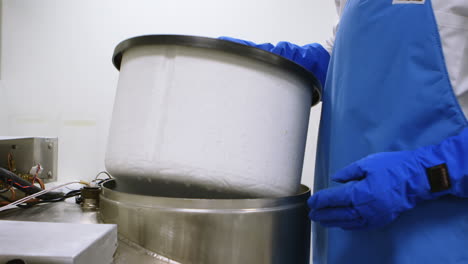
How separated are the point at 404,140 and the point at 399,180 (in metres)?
0.08

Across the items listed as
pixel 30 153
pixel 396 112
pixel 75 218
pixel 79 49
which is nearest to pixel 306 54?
pixel 396 112

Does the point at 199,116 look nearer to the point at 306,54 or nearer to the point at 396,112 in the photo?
the point at 396,112

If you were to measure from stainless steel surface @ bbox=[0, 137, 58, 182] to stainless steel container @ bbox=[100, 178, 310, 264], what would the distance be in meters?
0.48

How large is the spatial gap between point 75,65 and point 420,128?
5.19ft

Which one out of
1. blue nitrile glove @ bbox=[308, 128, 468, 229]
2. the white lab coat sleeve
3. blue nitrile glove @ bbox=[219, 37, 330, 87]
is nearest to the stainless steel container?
blue nitrile glove @ bbox=[308, 128, 468, 229]

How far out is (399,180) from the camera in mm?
375

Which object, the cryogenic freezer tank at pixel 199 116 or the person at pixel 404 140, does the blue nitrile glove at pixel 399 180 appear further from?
the cryogenic freezer tank at pixel 199 116

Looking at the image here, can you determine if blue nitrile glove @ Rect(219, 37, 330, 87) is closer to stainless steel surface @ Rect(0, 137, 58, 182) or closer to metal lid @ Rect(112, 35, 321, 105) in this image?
metal lid @ Rect(112, 35, 321, 105)

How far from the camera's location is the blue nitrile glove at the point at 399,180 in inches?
14.2

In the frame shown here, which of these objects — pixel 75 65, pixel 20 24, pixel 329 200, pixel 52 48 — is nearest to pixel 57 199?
pixel 329 200

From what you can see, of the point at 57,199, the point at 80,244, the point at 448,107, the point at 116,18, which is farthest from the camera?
the point at 116,18

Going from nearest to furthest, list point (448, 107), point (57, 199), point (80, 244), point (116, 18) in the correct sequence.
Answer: point (80, 244), point (448, 107), point (57, 199), point (116, 18)

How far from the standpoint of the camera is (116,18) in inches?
57.9

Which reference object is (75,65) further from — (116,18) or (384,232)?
(384,232)
